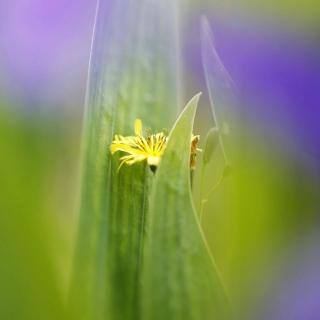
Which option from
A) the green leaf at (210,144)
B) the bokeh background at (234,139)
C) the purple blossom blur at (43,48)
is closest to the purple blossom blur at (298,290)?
the bokeh background at (234,139)

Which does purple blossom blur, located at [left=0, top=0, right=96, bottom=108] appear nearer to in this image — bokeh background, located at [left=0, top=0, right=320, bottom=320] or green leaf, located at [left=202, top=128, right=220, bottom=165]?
bokeh background, located at [left=0, top=0, right=320, bottom=320]

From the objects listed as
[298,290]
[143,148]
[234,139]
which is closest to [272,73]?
[234,139]

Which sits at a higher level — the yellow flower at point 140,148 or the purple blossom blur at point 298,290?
the yellow flower at point 140,148

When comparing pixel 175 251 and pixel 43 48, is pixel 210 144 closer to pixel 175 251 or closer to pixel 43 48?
pixel 175 251

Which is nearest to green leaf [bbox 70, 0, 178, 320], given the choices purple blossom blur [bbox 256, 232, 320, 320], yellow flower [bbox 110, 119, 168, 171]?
yellow flower [bbox 110, 119, 168, 171]

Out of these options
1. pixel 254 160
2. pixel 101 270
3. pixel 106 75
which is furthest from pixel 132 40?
pixel 101 270

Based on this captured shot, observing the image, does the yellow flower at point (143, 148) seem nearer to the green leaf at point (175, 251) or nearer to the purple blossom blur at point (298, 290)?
the green leaf at point (175, 251)
